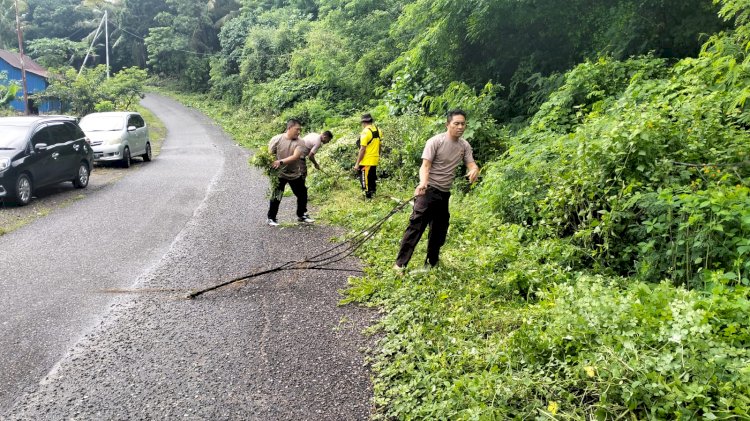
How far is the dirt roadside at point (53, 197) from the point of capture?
9414mm

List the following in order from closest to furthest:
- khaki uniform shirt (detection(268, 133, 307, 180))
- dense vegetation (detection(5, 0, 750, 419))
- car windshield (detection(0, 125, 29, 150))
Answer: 1. dense vegetation (detection(5, 0, 750, 419))
2. khaki uniform shirt (detection(268, 133, 307, 180))
3. car windshield (detection(0, 125, 29, 150))

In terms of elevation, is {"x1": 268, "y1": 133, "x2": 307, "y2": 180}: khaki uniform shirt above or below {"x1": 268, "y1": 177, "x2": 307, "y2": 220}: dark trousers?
above

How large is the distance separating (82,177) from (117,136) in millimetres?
3734

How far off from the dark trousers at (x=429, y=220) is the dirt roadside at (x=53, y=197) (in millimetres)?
6582

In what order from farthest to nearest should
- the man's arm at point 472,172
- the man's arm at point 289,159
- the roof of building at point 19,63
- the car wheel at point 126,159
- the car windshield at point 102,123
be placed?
the roof of building at point 19,63
the car windshield at point 102,123
the car wheel at point 126,159
the man's arm at point 289,159
the man's arm at point 472,172

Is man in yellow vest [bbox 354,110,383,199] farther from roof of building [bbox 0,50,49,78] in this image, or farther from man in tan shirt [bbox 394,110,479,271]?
roof of building [bbox 0,50,49,78]

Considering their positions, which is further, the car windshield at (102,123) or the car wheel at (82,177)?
the car windshield at (102,123)

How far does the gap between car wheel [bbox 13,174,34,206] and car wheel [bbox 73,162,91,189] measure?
1658 mm

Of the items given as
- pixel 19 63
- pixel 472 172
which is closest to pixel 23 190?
pixel 472 172

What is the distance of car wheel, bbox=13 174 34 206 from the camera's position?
10.3 m

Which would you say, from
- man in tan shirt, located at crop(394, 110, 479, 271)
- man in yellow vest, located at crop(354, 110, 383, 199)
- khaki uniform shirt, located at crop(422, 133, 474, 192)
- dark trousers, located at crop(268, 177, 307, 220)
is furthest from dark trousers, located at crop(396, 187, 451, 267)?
man in yellow vest, located at crop(354, 110, 383, 199)

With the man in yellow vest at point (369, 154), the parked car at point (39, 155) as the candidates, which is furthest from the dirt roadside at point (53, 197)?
the man in yellow vest at point (369, 154)

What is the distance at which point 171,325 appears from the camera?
5.23m

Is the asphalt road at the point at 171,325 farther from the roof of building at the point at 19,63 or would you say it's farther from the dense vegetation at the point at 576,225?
the roof of building at the point at 19,63
